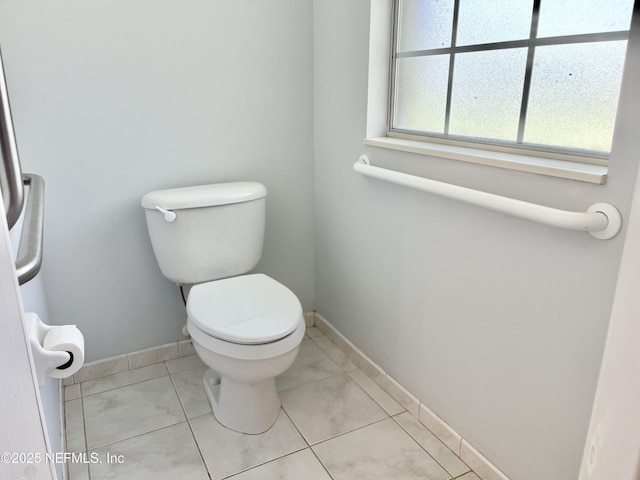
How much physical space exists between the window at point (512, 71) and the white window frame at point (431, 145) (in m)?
0.02

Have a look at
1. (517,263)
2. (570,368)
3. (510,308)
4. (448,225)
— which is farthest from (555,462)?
(448,225)

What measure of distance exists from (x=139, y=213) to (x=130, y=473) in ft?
2.99

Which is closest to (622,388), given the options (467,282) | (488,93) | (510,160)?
(510,160)

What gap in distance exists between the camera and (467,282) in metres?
1.45

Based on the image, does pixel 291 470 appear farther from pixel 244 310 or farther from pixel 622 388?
pixel 622 388

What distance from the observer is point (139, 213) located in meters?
1.89

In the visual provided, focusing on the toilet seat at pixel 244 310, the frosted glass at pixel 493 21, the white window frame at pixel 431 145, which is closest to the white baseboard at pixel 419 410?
the toilet seat at pixel 244 310

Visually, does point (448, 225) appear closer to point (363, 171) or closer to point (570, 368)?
point (363, 171)

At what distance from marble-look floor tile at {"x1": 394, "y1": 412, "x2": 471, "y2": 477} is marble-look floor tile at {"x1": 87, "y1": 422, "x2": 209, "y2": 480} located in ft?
2.26

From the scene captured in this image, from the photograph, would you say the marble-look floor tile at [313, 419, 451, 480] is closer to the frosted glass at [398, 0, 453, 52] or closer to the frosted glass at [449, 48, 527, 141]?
the frosted glass at [449, 48, 527, 141]

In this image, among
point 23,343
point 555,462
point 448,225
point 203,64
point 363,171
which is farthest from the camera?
point 203,64

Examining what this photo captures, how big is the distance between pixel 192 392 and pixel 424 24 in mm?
1571

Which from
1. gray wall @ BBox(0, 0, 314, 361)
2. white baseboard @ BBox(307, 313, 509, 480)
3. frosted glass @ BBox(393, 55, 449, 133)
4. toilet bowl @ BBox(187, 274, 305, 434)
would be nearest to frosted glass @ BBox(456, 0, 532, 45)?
frosted glass @ BBox(393, 55, 449, 133)

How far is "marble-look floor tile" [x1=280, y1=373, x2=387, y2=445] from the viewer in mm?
1706
